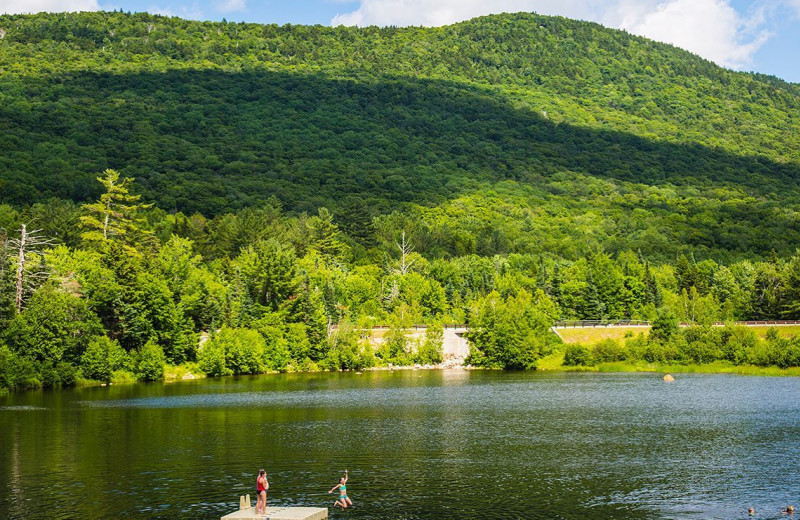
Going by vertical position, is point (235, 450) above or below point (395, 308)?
below

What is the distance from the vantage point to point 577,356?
11894cm

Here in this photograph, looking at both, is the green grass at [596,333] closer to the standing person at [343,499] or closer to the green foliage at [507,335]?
the green foliage at [507,335]

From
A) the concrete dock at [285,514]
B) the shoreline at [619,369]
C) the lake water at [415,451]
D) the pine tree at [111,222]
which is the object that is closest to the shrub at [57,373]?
the shoreline at [619,369]

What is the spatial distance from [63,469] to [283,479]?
12.8m

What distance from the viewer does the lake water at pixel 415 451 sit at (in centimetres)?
4003

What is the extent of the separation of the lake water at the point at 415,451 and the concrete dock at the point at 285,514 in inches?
63.7

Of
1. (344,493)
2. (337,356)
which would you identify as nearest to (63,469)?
(344,493)

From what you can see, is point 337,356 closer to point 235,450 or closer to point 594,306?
point 594,306

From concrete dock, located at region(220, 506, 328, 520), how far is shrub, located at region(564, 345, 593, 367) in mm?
86470

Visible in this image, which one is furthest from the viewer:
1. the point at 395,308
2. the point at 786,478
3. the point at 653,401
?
the point at 395,308

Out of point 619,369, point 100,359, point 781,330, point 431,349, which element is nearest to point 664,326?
point 619,369

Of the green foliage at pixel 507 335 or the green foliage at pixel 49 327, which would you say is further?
the green foliage at pixel 507 335

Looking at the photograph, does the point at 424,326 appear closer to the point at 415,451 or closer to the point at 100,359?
the point at 100,359

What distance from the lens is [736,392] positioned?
8238 centimetres
